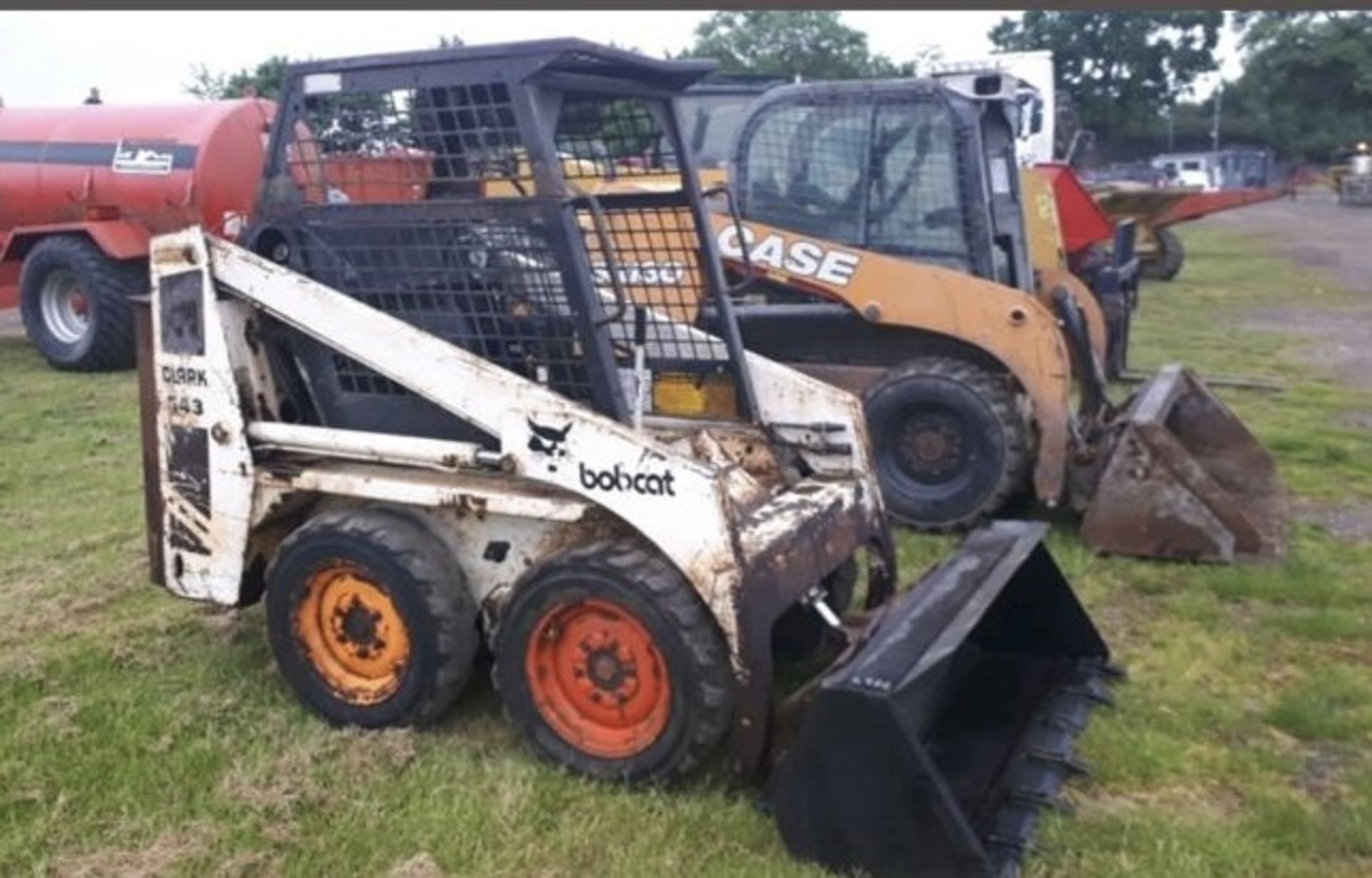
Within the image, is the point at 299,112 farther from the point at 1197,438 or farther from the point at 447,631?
the point at 1197,438

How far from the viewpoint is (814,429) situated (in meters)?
4.08

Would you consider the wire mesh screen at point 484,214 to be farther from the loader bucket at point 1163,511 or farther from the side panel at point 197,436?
the loader bucket at point 1163,511

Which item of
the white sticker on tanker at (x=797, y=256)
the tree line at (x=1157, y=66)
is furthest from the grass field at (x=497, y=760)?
the tree line at (x=1157, y=66)

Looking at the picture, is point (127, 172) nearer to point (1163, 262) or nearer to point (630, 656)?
point (630, 656)

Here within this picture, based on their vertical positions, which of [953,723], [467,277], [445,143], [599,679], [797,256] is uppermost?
[445,143]

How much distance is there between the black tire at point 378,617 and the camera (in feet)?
11.7

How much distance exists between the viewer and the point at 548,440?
3369mm

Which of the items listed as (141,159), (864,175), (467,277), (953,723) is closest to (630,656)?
(953,723)

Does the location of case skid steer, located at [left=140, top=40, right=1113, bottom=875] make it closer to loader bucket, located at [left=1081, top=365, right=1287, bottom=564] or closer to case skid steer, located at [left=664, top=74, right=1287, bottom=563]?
loader bucket, located at [left=1081, top=365, right=1287, bottom=564]

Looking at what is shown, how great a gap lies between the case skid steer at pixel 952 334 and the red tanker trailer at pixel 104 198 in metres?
4.83

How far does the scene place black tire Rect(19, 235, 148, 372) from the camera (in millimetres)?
10031

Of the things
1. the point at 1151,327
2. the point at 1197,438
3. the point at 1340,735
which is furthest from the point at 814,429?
the point at 1151,327

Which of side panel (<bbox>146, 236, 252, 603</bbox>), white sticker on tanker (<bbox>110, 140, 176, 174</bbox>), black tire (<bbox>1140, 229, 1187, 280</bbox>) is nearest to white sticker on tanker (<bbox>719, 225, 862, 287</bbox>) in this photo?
side panel (<bbox>146, 236, 252, 603</bbox>)

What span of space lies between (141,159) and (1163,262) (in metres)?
12.8
